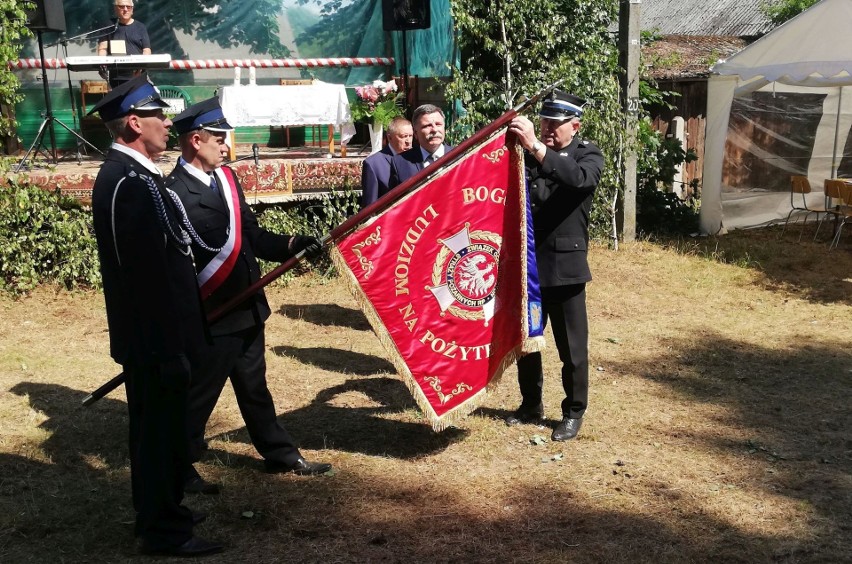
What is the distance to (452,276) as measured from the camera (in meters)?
4.88

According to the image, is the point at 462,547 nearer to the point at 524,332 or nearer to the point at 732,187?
the point at 524,332

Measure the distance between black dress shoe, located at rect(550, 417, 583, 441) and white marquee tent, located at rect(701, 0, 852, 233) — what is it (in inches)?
306

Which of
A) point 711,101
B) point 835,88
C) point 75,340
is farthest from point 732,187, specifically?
point 75,340

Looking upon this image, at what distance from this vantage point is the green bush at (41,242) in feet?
29.4

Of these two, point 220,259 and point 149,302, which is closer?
point 149,302

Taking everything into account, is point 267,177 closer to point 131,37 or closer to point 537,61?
point 131,37

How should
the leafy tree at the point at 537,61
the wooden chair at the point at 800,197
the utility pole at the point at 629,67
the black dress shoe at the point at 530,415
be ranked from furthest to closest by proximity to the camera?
the wooden chair at the point at 800,197, the utility pole at the point at 629,67, the leafy tree at the point at 537,61, the black dress shoe at the point at 530,415

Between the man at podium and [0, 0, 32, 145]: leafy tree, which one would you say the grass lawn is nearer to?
[0, 0, 32, 145]: leafy tree

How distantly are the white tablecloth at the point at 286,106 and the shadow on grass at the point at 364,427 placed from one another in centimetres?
512

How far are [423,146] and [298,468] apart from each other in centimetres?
259

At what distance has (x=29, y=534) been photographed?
14.3 ft

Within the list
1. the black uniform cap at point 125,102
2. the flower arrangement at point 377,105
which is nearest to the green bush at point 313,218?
the flower arrangement at point 377,105

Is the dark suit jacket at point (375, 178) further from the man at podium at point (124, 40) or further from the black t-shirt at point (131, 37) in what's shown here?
the black t-shirt at point (131, 37)

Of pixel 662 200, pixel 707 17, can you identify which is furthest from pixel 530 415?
pixel 707 17
